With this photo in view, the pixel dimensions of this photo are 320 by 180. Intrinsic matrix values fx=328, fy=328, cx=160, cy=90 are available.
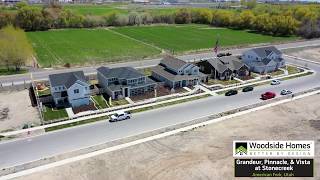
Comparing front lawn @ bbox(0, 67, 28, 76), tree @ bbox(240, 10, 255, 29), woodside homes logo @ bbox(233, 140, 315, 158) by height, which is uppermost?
tree @ bbox(240, 10, 255, 29)

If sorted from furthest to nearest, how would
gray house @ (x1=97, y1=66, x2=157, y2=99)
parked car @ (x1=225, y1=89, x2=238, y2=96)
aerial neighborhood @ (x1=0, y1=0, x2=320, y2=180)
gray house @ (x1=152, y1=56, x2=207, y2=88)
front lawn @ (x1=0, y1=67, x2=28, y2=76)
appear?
front lawn @ (x1=0, y1=67, x2=28, y2=76), gray house @ (x1=152, y1=56, x2=207, y2=88), parked car @ (x1=225, y1=89, x2=238, y2=96), gray house @ (x1=97, y1=66, x2=157, y2=99), aerial neighborhood @ (x1=0, y1=0, x2=320, y2=180)

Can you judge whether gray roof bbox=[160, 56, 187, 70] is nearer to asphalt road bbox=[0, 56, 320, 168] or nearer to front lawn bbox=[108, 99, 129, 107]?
asphalt road bbox=[0, 56, 320, 168]

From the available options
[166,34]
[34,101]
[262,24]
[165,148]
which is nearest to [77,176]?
[165,148]

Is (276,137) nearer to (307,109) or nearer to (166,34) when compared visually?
(307,109)

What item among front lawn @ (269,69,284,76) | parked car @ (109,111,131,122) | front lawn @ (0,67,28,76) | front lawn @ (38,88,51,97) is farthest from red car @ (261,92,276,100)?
→ front lawn @ (0,67,28,76)

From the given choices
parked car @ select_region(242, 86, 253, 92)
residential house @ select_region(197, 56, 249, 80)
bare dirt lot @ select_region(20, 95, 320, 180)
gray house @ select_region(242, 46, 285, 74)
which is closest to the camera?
bare dirt lot @ select_region(20, 95, 320, 180)

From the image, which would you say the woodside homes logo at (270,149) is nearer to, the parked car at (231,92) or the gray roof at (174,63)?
the parked car at (231,92)

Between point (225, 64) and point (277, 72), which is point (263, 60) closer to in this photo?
point (277, 72)
